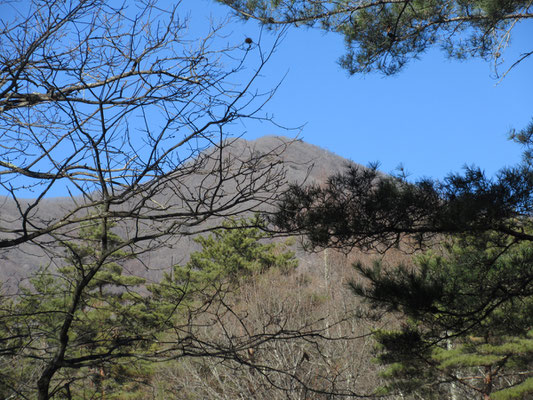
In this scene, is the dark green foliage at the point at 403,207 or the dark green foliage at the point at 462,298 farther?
the dark green foliage at the point at 462,298

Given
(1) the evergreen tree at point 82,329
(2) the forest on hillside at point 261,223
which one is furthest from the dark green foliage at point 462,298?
(1) the evergreen tree at point 82,329

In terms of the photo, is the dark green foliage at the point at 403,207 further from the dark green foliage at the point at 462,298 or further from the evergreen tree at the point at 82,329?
the evergreen tree at the point at 82,329

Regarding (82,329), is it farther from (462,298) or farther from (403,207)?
(462,298)

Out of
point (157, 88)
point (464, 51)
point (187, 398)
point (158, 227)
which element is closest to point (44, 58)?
point (157, 88)

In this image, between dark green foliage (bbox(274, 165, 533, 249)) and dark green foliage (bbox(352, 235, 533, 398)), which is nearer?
dark green foliage (bbox(274, 165, 533, 249))

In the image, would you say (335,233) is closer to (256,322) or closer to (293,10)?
(293,10)

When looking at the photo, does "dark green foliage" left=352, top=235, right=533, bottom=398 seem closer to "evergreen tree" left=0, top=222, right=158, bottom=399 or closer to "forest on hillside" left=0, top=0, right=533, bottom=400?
"forest on hillside" left=0, top=0, right=533, bottom=400

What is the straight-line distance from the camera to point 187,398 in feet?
36.5

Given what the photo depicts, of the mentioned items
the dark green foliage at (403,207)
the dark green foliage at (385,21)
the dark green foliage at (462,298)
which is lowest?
the dark green foliage at (462,298)

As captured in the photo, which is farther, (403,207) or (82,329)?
(403,207)

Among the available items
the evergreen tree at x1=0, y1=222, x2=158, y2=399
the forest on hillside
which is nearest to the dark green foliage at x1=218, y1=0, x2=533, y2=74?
the forest on hillside

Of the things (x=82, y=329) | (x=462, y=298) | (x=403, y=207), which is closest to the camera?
(x=82, y=329)

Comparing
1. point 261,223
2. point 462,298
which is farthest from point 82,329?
point 462,298

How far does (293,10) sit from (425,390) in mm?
6737
